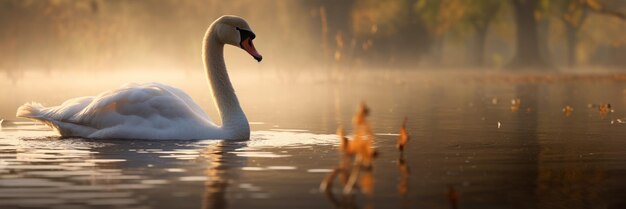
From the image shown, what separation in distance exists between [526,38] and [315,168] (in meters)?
57.9

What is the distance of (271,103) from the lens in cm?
2912

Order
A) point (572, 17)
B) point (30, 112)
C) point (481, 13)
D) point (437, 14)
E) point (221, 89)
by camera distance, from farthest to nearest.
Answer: point (437, 14)
point (481, 13)
point (572, 17)
point (30, 112)
point (221, 89)

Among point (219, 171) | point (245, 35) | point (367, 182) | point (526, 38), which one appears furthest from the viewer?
point (526, 38)

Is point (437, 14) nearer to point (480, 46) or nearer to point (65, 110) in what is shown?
point (480, 46)

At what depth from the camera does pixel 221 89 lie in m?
15.9

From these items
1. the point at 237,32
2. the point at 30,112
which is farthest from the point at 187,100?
the point at 30,112

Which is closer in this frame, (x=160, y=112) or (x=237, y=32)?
(x=160, y=112)

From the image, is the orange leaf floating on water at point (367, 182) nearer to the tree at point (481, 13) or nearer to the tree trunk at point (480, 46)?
the tree at point (481, 13)

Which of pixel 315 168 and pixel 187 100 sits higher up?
pixel 187 100

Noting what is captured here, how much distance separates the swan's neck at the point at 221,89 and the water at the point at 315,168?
31 centimetres

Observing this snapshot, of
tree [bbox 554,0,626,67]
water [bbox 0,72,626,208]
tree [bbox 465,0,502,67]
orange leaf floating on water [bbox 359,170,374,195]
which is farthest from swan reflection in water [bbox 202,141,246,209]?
tree [bbox 465,0,502,67]

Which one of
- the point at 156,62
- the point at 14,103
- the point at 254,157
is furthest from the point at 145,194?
the point at 156,62

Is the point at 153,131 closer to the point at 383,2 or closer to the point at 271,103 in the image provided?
the point at 271,103

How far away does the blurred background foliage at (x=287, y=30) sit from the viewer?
5259 cm
